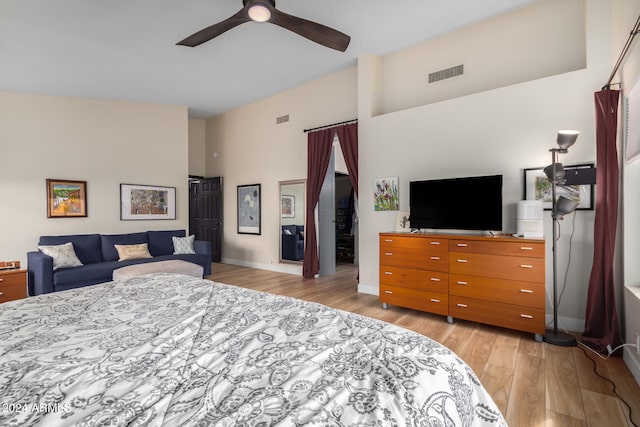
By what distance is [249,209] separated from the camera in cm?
646

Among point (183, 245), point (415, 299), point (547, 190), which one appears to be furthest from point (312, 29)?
point (183, 245)

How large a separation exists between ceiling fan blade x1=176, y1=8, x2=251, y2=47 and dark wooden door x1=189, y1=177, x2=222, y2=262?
14.1 ft

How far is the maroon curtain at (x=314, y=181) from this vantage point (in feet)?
16.8

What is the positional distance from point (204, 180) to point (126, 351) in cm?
661

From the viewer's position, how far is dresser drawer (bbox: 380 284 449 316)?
10.7 ft

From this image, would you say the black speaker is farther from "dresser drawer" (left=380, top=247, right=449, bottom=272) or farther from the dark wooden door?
the dark wooden door

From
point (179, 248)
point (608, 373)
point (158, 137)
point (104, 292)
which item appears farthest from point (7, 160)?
point (608, 373)

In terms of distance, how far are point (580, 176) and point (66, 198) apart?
6790mm

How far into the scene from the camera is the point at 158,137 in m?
5.86

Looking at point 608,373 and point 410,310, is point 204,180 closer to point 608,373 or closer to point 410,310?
point 410,310

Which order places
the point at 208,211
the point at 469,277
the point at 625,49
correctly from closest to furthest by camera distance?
the point at 625,49, the point at 469,277, the point at 208,211

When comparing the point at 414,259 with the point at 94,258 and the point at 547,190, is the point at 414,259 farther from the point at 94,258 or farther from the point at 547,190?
the point at 94,258

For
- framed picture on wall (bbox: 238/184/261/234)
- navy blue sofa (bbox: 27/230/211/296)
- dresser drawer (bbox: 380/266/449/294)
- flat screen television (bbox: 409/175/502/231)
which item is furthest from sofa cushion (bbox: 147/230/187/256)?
flat screen television (bbox: 409/175/502/231)

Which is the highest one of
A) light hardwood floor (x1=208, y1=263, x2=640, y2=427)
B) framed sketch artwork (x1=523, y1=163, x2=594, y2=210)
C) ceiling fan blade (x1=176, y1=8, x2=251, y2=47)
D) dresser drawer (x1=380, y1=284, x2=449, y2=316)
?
ceiling fan blade (x1=176, y1=8, x2=251, y2=47)
